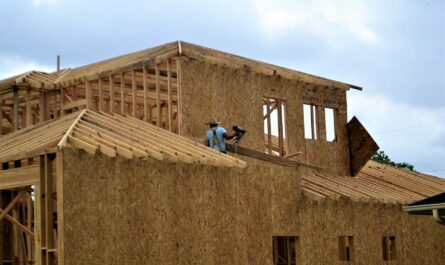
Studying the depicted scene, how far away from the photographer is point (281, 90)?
24766mm

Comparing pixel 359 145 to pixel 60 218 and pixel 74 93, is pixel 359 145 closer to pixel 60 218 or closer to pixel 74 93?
pixel 74 93

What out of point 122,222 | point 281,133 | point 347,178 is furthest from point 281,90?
point 122,222

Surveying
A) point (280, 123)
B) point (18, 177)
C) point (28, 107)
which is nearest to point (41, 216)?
point (18, 177)

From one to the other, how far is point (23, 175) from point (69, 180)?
1466mm

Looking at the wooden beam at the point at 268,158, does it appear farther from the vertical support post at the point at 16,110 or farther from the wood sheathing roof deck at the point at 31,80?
the vertical support post at the point at 16,110

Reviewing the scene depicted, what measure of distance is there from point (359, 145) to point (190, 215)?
1184cm

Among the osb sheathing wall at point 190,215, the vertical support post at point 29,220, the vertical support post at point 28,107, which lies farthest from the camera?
the vertical support post at point 28,107

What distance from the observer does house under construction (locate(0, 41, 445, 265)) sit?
15289 millimetres

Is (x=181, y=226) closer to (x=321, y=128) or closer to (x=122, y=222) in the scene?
(x=122, y=222)

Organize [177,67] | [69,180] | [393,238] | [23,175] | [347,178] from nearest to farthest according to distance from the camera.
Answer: [69,180], [23,175], [177,67], [393,238], [347,178]

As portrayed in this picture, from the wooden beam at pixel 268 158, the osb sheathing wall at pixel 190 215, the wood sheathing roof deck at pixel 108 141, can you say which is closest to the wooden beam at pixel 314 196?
the osb sheathing wall at pixel 190 215

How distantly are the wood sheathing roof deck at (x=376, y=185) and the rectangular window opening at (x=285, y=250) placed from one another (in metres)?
1.32

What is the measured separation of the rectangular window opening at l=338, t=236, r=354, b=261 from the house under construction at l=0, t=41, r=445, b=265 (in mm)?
80

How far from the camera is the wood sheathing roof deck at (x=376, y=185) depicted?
839 inches
